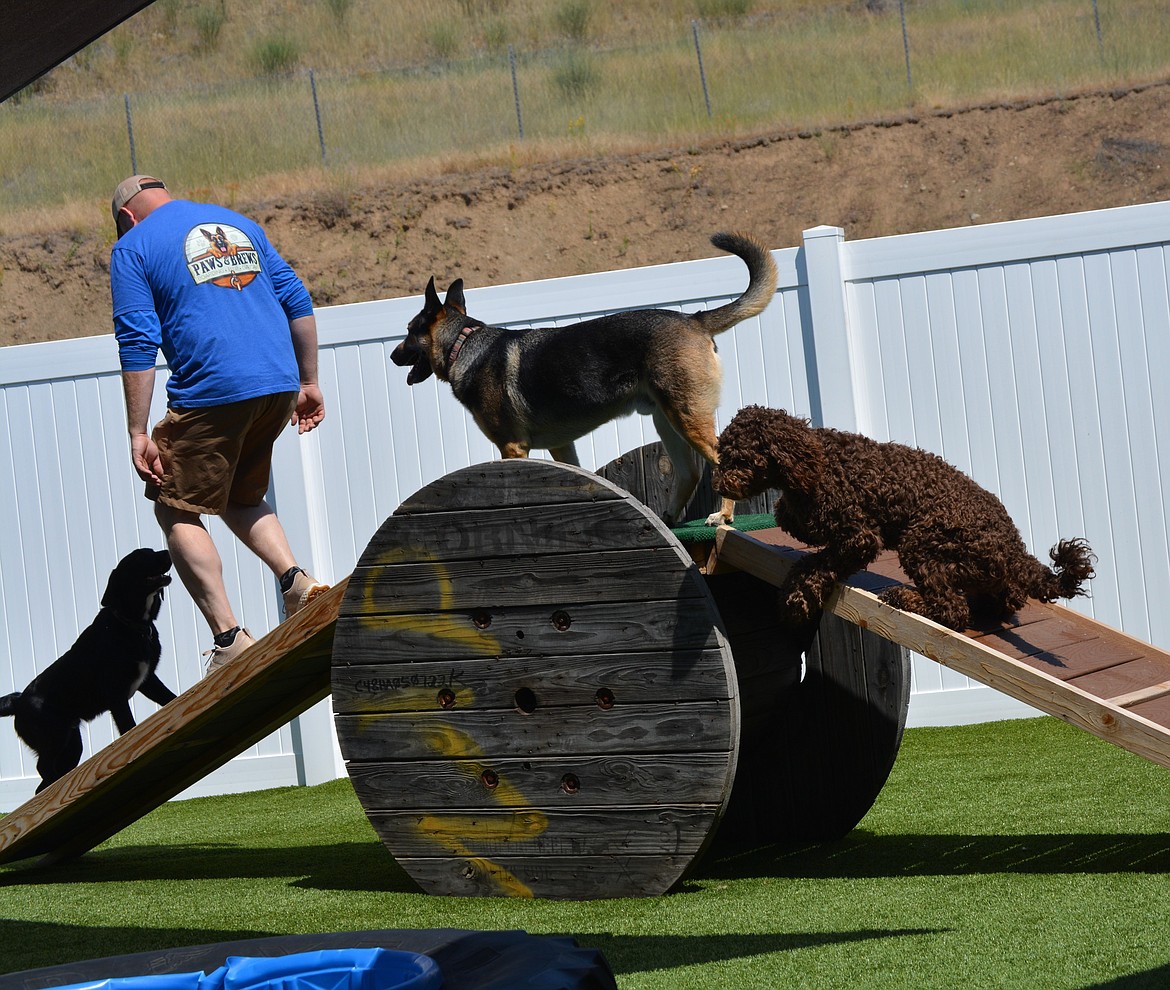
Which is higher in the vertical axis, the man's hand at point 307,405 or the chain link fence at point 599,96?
the chain link fence at point 599,96

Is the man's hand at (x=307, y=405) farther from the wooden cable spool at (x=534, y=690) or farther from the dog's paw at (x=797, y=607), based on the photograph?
the dog's paw at (x=797, y=607)

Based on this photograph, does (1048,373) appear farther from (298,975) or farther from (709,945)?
(298,975)

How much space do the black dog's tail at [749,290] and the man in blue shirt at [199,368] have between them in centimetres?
168

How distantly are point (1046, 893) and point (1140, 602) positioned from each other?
354 cm

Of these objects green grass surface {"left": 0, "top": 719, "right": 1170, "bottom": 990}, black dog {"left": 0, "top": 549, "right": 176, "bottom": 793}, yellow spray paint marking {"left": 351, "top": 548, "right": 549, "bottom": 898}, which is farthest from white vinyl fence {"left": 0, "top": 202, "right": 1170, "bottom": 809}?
yellow spray paint marking {"left": 351, "top": 548, "right": 549, "bottom": 898}

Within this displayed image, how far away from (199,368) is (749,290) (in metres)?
2.16

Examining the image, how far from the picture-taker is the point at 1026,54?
2234 centimetres

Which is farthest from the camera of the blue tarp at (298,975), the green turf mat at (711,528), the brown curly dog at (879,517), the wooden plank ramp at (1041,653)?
the green turf mat at (711,528)

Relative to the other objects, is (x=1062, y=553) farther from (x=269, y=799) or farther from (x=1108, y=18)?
(x=1108, y=18)

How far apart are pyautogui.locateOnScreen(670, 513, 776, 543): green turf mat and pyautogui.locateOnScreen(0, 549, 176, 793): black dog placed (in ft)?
8.50

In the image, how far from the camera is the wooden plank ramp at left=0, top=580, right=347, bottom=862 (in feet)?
14.5

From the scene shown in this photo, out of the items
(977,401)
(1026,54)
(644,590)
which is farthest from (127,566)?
(1026,54)

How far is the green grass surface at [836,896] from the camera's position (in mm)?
3156

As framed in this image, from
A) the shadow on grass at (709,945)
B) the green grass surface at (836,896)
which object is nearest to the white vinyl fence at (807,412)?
the green grass surface at (836,896)
